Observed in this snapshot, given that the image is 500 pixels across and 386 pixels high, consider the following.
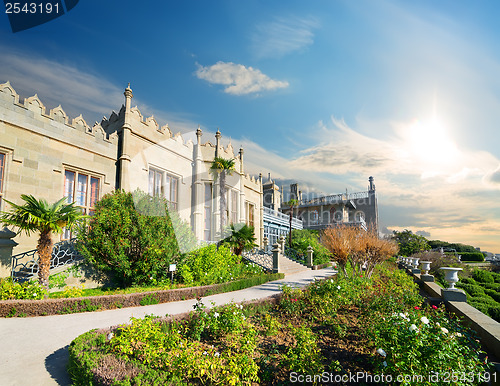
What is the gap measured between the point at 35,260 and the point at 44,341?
5.98 metres

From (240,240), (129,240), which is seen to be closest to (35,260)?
(129,240)

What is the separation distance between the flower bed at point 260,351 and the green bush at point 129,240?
17.6 ft

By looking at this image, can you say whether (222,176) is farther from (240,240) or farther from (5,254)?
(5,254)

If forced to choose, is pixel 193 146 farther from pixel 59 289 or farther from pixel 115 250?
pixel 59 289

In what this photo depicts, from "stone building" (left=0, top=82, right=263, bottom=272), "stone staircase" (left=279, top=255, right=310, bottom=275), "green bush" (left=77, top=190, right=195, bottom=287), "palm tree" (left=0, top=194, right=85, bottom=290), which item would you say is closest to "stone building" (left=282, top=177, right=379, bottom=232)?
"stone staircase" (left=279, top=255, right=310, bottom=275)

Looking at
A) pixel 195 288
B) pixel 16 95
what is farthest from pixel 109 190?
pixel 195 288

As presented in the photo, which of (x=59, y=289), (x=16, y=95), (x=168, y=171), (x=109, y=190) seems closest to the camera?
(x=59, y=289)

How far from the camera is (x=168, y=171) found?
1689 cm

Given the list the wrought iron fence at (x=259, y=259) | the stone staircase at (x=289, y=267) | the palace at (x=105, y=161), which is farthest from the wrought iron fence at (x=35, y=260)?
the stone staircase at (x=289, y=267)

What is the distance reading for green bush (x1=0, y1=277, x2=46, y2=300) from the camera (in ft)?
26.1

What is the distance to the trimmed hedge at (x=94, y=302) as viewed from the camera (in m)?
7.41

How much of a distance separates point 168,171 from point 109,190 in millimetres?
4028

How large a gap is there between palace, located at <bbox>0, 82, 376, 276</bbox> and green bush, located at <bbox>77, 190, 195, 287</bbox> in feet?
6.15

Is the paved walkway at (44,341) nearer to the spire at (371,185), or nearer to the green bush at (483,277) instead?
the green bush at (483,277)
